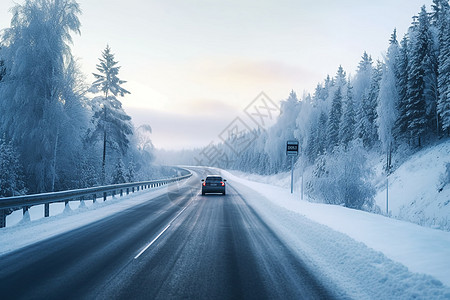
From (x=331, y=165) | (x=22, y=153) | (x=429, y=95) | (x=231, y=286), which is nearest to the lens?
(x=231, y=286)

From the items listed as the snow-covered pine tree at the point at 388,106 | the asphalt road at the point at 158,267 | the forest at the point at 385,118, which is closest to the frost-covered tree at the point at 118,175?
the forest at the point at 385,118

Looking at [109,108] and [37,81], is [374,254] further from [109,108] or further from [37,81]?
[109,108]

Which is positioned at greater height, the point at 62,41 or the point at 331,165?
the point at 62,41

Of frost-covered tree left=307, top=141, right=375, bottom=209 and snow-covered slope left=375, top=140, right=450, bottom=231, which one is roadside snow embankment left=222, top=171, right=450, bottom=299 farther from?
snow-covered slope left=375, top=140, right=450, bottom=231

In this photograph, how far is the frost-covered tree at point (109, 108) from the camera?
95.3 ft

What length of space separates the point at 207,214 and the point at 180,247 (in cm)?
581

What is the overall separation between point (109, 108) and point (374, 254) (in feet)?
95.1

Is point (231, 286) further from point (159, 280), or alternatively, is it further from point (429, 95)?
point (429, 95)

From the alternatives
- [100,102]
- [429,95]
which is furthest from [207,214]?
[429,95]

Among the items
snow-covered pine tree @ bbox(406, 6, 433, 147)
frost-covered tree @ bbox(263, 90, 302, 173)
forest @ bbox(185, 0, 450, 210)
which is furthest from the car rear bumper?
frost-covered tree @ bbox(263, 90, 302, 173)

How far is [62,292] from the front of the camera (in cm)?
439

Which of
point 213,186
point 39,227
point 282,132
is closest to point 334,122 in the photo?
point 282,132

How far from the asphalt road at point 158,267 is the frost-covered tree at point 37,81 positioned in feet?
47.7

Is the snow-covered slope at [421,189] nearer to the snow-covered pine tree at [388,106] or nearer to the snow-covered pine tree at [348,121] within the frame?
the snow-covered pine tree at [388,106]
